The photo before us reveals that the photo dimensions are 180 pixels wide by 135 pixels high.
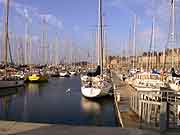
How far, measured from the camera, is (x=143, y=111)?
49.5ft

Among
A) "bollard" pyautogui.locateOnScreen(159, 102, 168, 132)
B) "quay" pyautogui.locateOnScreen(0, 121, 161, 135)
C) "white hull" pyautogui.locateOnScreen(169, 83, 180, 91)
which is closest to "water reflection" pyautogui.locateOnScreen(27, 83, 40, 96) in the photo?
"white hull" pyautogui.locateOnScreen(169, 83, 180, 91)

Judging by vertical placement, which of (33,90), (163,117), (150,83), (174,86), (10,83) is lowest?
(33,90)

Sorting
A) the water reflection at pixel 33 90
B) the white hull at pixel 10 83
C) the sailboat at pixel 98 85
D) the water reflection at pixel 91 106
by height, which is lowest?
the water reflection at pixel 33 90

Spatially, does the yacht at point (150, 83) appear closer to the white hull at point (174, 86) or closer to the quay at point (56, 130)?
the white hull at point (174, 86)

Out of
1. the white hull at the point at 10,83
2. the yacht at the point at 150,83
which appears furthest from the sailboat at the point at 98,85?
the white hull at the point at 10,83

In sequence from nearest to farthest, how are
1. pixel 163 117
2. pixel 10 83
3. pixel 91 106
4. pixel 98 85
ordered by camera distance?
pixel 163 117 < pixel 91 106 < pixel 98 85 < pixel 10 83

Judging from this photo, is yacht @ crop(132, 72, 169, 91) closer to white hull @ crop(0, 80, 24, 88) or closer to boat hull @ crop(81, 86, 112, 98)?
boat hull @ crop(81, 86, 112, 98)

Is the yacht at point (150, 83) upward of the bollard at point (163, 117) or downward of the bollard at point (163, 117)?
downward

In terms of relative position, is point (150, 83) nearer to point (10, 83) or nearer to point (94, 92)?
point (94, 92)

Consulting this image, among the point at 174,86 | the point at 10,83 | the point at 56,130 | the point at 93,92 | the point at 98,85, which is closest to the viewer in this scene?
the point at 56,130

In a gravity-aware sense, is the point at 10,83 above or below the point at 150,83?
below

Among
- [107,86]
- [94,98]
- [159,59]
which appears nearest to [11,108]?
[94,98]

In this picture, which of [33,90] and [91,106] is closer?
[91,106]

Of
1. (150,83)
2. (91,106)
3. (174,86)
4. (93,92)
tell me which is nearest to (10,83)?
(93,92)
